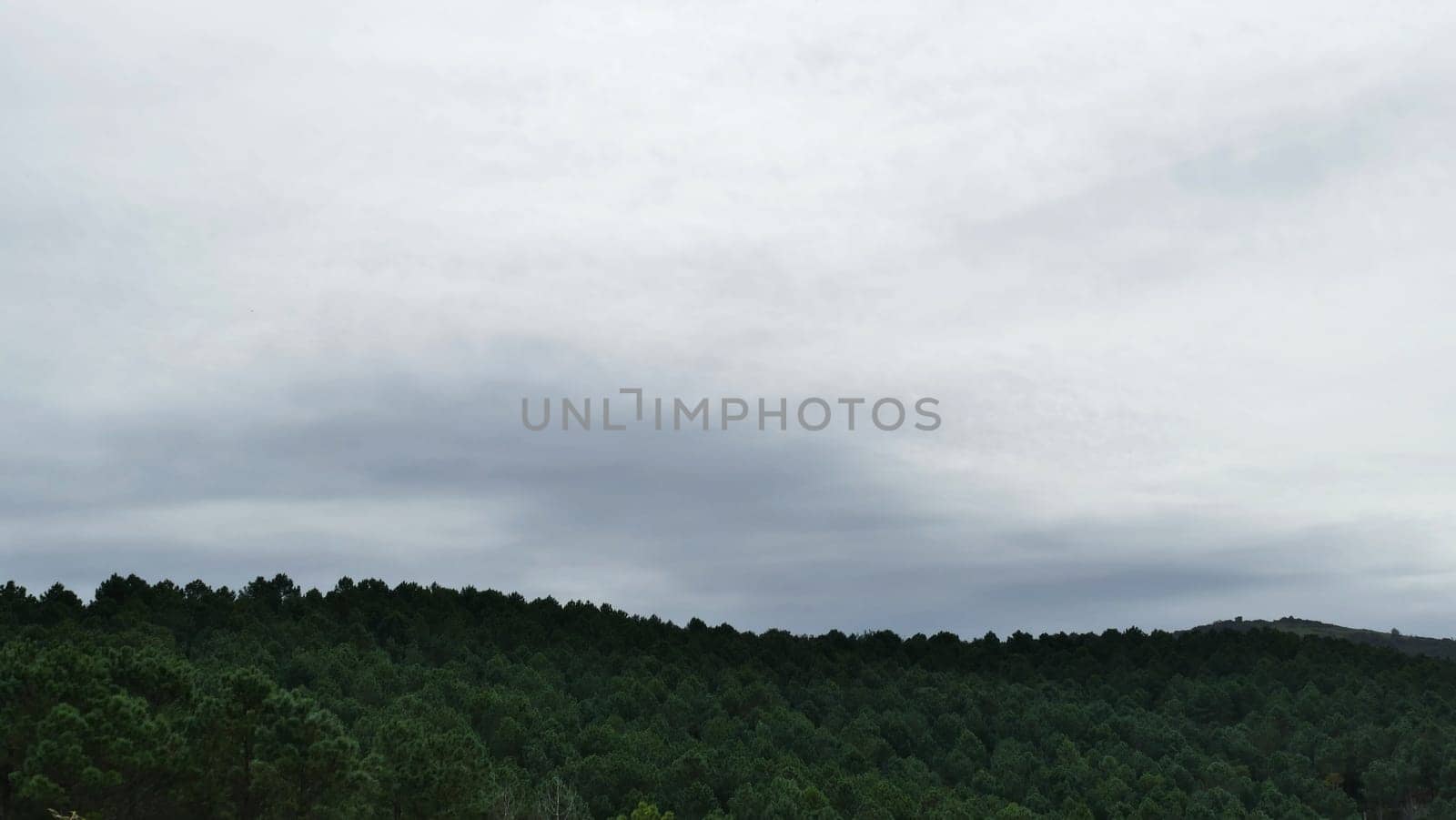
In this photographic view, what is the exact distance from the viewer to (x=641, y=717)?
310 feet

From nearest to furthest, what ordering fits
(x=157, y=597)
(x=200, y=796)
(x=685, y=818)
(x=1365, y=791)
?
(x=200, y=796)
(x=685, y=818)
(x=1365, y=791)
(x=157, y=597)

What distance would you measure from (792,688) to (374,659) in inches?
1800

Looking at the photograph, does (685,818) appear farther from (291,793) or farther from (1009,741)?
(1009,741)

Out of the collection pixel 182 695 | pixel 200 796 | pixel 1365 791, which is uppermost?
pixel 182 695

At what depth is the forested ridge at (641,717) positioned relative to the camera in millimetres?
41469

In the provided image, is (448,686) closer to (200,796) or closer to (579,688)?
(579,688)

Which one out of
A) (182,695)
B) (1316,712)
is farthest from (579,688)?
(1316,712)

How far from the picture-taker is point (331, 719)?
142ft

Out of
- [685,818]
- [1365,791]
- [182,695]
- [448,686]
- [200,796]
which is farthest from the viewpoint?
[1365,791]

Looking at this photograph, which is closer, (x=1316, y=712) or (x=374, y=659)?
(x=374, y=659)

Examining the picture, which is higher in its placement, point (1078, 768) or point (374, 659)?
point (374, 659)

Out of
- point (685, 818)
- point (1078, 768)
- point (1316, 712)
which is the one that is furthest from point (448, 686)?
point (1316, 712)

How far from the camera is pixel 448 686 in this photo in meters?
84.5

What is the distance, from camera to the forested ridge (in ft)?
136
